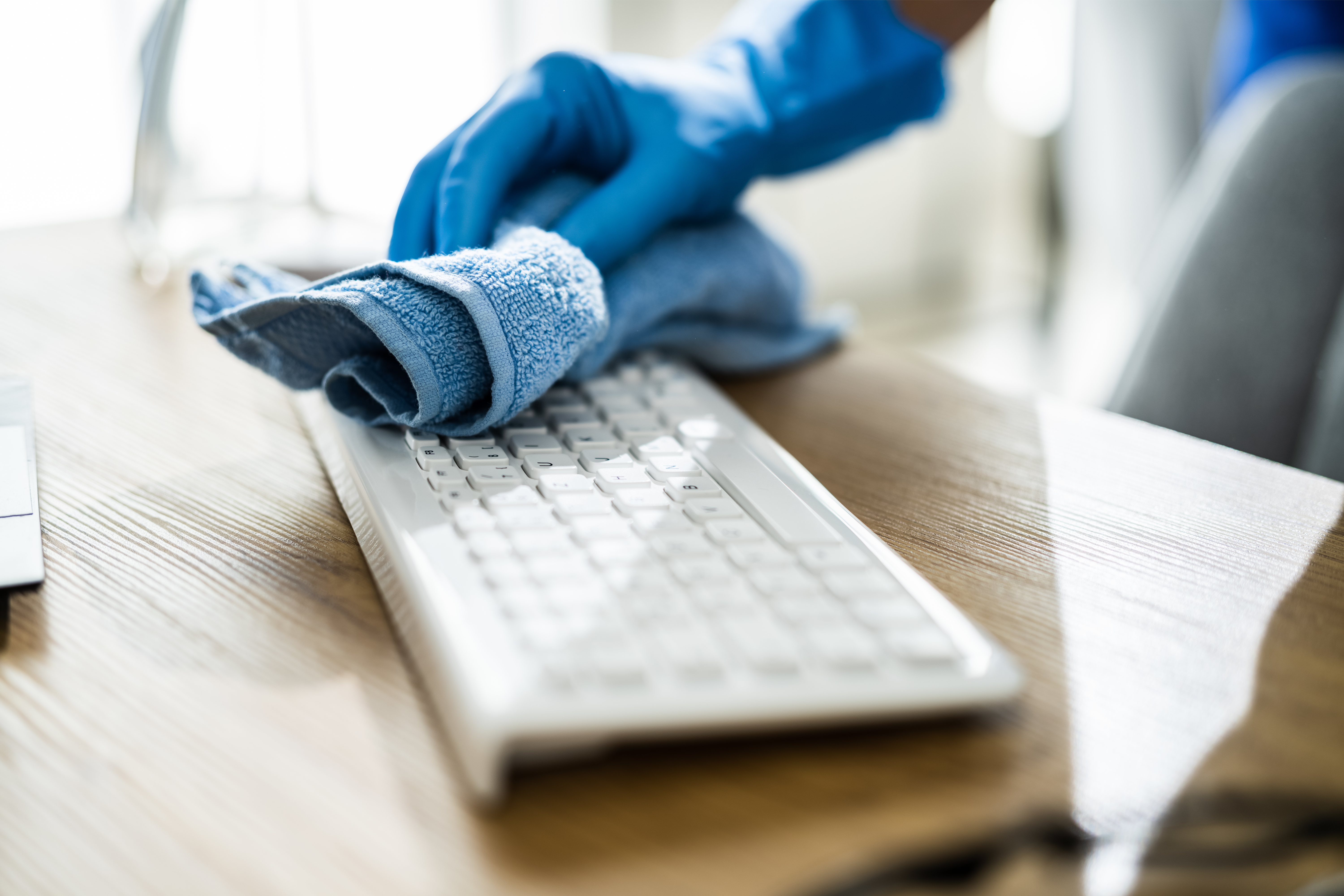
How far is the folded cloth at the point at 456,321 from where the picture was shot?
13.1 inches

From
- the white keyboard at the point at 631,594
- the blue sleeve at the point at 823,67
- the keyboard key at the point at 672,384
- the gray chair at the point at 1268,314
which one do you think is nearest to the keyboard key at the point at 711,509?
the white keyboard at the point at 631,594

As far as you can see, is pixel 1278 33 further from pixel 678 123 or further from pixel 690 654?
pixel 690 654

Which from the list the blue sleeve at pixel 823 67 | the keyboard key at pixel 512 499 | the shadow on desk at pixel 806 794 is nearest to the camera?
the shadow on desk at pixel 806 794

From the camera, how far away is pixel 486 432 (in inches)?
14.3

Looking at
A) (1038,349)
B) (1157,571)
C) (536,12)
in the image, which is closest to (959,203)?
(1038,349)

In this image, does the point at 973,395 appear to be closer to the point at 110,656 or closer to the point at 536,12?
the point at 110,656

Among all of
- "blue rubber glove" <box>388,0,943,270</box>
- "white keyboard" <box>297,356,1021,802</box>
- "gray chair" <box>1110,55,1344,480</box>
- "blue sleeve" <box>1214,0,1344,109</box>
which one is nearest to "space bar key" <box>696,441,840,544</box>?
"white keyboard" <box>297,356,1021,802</box>

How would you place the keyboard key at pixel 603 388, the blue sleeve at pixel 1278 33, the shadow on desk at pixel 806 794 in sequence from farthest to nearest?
the blue sleeve at pixel 1278 33
the keyboard key at pixel 603 388
the shadow on desk at pixel 806 794

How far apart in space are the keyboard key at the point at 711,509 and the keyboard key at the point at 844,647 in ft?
0.22

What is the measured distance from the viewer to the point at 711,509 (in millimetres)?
313

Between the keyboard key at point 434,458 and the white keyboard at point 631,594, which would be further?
the keyboard key at point 434,458

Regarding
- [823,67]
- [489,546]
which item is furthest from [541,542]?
[823,67]

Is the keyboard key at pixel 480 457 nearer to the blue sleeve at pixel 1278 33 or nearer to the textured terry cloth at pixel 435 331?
the textured terry cloth at pixel 435 331

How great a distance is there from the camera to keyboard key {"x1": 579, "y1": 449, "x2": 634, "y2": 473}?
1.11ft
